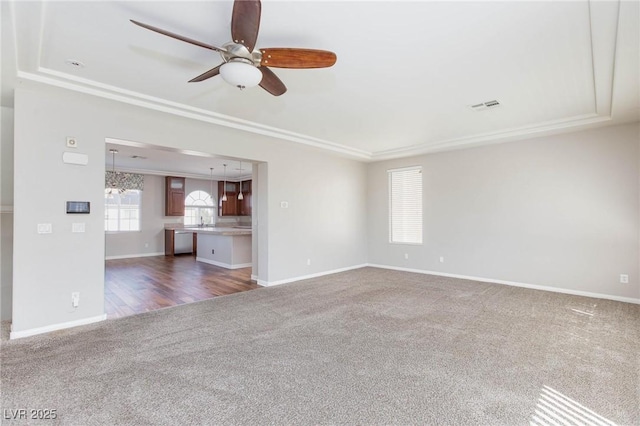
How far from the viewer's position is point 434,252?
6250 mm

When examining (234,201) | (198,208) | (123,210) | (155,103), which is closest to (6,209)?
(155,103)

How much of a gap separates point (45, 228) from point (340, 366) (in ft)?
11.2

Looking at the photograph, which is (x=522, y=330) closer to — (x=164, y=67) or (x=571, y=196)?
(x=571, y=196)

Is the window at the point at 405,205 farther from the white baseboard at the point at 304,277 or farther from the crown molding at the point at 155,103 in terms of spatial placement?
the crown molding at the point at 155,103

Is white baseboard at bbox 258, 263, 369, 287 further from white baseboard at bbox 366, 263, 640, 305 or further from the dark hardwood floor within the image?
white baseboard at bbox 366, 263, 640, 305

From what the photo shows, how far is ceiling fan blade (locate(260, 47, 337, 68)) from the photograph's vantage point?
2.12 meters

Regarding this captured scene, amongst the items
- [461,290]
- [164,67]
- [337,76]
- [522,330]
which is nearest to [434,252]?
[461,290]

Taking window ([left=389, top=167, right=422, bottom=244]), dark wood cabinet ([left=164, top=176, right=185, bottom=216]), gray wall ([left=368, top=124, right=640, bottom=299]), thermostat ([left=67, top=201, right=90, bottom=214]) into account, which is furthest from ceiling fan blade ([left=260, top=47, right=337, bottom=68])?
dark wood cabinet ([left=164, top=176, right=185, bottom=216])

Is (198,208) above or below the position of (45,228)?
above

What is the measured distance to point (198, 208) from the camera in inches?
411

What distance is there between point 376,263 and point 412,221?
1372mm

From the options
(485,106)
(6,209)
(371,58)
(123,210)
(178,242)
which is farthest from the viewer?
(178,242)

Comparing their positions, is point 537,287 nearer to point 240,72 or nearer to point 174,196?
point 240,72

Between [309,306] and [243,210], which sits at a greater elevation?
[243,210]
